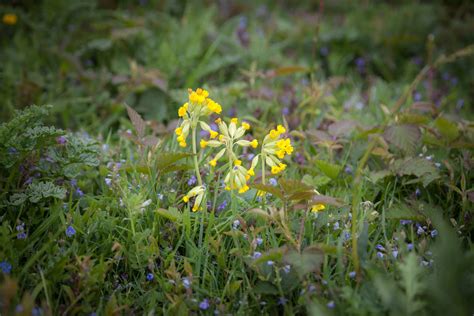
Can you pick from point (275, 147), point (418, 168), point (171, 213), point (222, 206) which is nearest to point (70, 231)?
point (171, 213)

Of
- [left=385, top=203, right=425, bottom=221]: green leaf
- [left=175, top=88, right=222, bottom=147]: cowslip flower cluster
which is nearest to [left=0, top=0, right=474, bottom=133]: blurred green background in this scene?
[left=175, top=88, right=222, bottom=147]: cowslip flower cluster

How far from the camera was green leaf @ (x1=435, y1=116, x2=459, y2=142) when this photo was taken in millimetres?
2309

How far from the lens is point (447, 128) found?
232 centimetres

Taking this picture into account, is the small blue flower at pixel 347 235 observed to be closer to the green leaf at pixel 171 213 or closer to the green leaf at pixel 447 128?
the green leaf at pixel 171 213

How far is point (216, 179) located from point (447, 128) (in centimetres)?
116

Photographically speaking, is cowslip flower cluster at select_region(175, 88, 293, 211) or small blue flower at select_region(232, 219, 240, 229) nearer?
cowslip flower cluster at select_region(175, 88, 293, 211)

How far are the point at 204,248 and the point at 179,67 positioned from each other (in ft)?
6.30

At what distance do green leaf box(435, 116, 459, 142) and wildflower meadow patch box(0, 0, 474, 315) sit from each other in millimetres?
14

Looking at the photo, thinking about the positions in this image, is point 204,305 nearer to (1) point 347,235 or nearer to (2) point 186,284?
(2) point 186,284

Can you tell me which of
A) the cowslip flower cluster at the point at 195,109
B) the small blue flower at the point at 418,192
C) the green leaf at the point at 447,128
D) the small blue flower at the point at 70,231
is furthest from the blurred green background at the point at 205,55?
the small blue flower at the point at 70,231

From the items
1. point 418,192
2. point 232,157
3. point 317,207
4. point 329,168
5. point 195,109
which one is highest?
point 195,109

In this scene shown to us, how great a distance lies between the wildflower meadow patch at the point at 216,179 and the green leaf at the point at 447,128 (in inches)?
0.5

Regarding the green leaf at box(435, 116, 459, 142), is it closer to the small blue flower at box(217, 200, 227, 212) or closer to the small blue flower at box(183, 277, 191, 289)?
the small blue flower at box(217, 200, 227, 212)

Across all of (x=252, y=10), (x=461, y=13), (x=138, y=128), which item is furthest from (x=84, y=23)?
(x=461, y=13)
